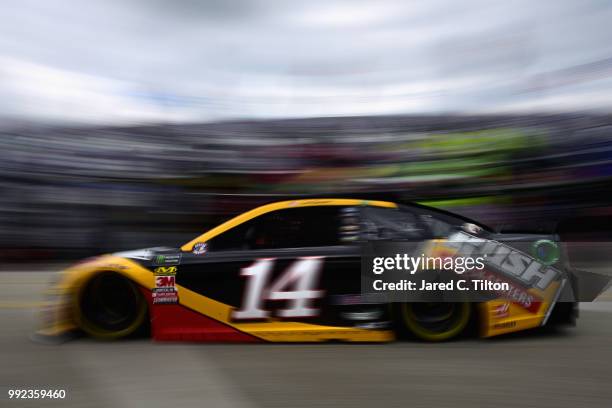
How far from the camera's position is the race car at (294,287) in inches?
174

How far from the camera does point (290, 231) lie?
4.64 m

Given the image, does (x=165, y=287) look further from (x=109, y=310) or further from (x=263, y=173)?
(x=263, y=173)

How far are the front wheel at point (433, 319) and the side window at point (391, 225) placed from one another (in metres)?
0.51

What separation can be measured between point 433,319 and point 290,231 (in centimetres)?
125

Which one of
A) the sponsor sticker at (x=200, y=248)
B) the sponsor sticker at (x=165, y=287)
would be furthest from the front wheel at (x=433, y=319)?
the sponsor sticker at (x=165, y=287)

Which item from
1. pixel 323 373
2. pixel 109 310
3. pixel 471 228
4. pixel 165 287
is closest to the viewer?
pixel 323 373

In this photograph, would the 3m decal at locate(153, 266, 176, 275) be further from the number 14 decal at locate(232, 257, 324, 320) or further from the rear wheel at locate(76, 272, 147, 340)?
the number 14 decal at locate(232, 257, 324, 320)

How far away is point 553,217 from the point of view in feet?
33.8

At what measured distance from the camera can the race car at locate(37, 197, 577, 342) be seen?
4418mm

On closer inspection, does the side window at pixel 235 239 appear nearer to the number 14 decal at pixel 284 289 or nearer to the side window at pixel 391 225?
the number 14 decal at pixel 284 289

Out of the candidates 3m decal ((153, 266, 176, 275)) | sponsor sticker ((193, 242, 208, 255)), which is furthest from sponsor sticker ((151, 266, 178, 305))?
sponsor sticker ((193, 242, 208, 255))

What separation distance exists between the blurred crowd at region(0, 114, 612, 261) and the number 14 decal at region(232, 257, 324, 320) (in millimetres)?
6048

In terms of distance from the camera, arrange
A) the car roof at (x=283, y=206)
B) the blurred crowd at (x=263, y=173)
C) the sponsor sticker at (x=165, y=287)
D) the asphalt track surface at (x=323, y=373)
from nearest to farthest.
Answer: the asphalt track surface at (x=323, y=373) → the sponsor sticker at (x=165, y=287) → the car roof at (x=283, y=206) → the blurred crowd at (x=263, y=173)

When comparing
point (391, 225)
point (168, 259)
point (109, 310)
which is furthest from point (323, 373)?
point (109, 310)
